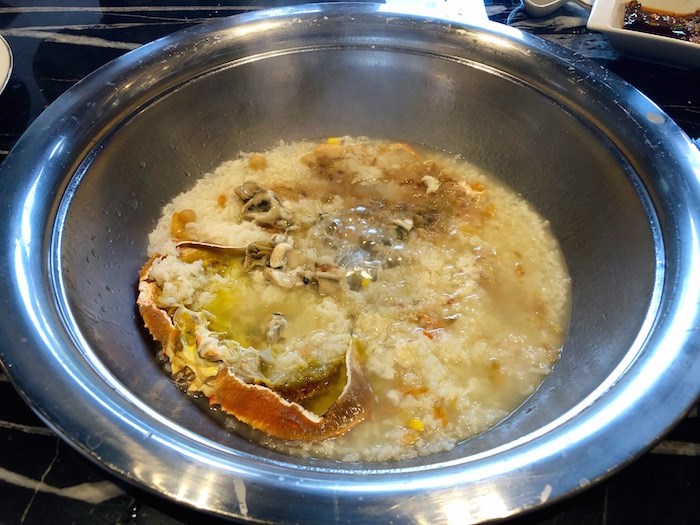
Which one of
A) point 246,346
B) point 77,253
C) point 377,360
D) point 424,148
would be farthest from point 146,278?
point 424,148

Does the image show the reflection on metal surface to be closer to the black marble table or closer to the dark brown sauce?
the black marble table

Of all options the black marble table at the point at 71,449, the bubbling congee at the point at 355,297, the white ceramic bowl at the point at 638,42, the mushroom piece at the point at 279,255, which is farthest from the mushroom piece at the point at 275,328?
the white ceramic bowl at the point at 638,42

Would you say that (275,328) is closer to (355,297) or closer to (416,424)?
(355,297)

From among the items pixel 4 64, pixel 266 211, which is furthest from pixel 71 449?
pixel 4 64

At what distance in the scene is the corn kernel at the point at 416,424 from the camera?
1.34m

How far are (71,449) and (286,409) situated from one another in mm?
474

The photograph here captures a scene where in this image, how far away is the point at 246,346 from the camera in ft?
4.88

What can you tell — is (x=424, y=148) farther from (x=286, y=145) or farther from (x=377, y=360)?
(x=377, y=360)

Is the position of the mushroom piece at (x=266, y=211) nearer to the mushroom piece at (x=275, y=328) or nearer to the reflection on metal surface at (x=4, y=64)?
the mushroom piece at (x=275, y=328)

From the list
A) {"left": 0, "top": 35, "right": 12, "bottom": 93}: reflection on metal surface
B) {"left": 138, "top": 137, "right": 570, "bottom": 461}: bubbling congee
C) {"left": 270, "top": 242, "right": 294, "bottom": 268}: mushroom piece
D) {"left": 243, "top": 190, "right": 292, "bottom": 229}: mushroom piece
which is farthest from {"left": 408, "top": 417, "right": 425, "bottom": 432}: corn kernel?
{"left": 0, "top": 35, "right": 12, "bottom": 93}: reflection on metal surface

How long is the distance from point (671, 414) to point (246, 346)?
3.34 feet

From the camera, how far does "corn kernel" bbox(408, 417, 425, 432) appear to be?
1.34 m

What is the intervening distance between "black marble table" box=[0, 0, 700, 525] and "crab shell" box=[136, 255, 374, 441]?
28 cm

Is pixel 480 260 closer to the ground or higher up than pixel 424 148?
closer to the ground
